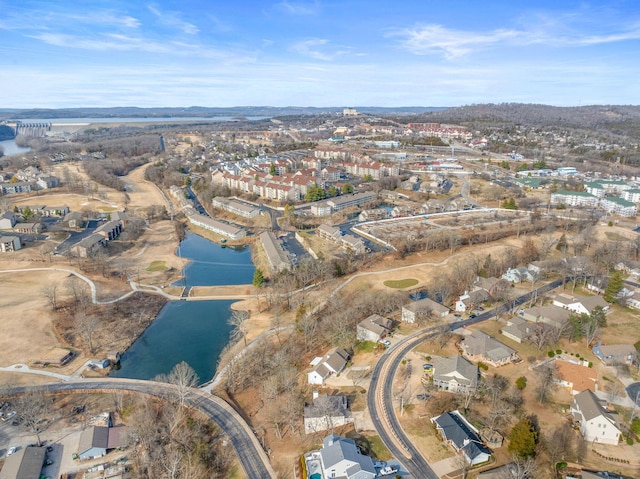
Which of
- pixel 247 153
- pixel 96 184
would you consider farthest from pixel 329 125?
pixel 96 184

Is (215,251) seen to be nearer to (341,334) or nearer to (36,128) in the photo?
(341,334)

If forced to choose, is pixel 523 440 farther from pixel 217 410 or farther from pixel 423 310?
pixel 217 410

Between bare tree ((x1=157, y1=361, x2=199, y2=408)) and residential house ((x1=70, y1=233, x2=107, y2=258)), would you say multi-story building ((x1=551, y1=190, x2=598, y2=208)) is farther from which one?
residential house ((x1=70, y1=233, x2=107, y2=258))

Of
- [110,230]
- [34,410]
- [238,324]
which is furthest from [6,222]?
[34,410]

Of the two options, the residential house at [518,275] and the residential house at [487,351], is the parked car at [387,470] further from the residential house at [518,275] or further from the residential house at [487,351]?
the residential house at [518,275]

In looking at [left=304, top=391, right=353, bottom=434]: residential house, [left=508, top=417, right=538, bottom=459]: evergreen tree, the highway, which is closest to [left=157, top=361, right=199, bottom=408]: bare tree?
[left=304, top=391, right=353, bottom=434]: residential house

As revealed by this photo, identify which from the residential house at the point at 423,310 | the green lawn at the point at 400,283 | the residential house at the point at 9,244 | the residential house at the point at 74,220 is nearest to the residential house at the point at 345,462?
the residential house at the point at 423,310
